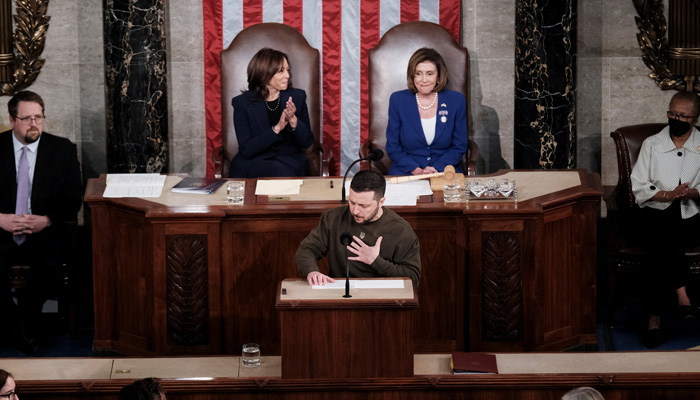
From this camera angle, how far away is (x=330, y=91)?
8289 millimetres

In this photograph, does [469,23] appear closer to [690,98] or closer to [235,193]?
[690,98]

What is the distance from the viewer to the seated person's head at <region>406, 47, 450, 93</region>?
7.16m

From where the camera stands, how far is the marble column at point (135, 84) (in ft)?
25.3

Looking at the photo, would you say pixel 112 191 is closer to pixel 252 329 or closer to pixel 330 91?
pixel 252 329

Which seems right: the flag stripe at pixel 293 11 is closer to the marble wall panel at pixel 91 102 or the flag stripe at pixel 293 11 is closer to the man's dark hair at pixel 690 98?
the marble wall panel at pixel 91 102

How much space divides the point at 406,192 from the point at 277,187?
30.7 inches

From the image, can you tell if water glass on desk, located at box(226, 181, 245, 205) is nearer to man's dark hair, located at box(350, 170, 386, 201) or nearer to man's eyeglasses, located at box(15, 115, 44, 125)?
man's dark hair, located at box(350, 170, 386, 201)

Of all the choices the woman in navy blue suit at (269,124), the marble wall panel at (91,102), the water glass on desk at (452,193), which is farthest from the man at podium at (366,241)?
the marble wall panel at (91,102)

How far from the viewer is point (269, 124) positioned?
7395 millimetres

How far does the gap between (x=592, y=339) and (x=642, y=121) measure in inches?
102

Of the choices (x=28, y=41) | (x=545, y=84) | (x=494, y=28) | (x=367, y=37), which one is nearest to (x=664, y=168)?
(x=545, y=84)

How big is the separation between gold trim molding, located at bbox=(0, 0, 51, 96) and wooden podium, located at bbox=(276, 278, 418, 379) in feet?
14.1

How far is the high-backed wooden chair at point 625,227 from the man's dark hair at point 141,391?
378 cm

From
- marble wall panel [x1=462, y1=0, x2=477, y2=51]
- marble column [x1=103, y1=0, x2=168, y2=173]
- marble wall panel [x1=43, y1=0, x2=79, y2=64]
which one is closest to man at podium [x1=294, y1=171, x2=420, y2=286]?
marble column [x1=103, y1=0, x2=168, y2=173]
